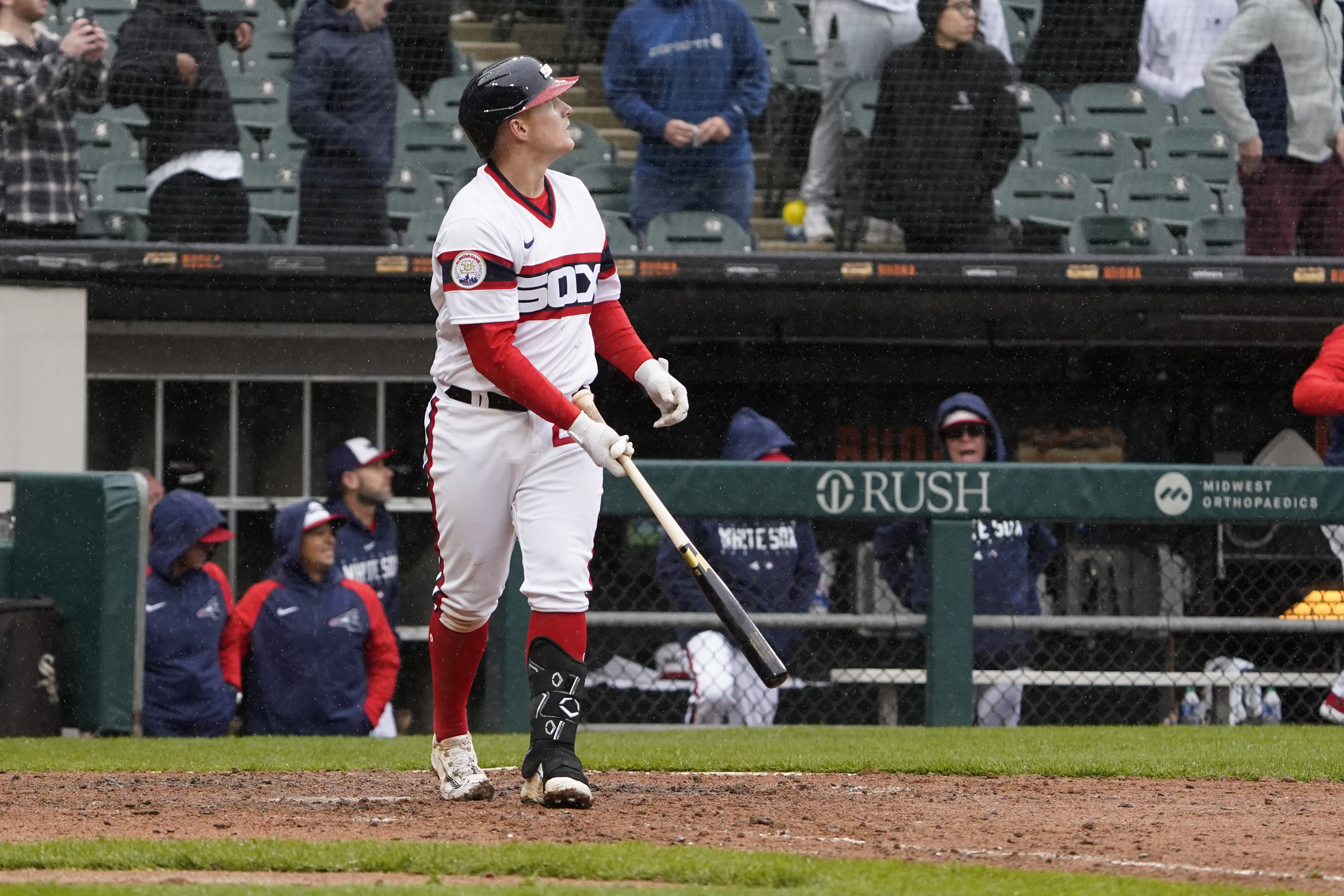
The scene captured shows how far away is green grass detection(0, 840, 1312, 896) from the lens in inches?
117

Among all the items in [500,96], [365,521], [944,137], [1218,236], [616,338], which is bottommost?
[365,521]

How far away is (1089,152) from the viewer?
9938mm

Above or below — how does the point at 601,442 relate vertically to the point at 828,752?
above

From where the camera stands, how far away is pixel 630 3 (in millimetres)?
10102

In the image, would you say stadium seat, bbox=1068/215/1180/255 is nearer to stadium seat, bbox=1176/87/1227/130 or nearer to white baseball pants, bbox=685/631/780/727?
stadium seat, bbox=1176/87/1227/130

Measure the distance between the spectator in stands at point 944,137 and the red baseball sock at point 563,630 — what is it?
5046 millimetres

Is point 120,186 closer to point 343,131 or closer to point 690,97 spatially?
point 343,131

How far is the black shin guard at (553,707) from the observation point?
13.2 feet

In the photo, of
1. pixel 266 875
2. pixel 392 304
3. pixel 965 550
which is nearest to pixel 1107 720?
pixel 965 550

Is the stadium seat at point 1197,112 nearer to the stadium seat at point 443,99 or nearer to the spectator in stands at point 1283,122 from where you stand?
the spectator in stands at point 1283,122

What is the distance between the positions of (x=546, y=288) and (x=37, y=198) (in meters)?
4.81

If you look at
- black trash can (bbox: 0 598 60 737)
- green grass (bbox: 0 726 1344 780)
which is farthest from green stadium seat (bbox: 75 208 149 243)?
green grass (bbox: 0 726 1344 780)

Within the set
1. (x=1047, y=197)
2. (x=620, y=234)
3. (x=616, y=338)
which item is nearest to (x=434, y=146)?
(x=620, y=234)

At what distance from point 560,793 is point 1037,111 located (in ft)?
23.3
